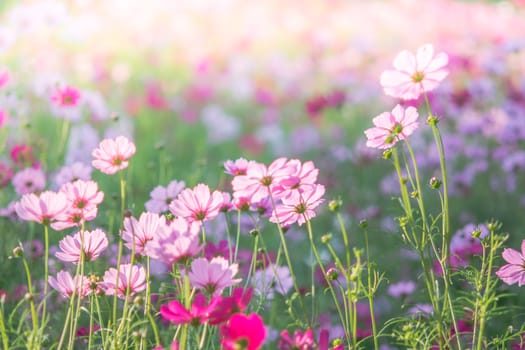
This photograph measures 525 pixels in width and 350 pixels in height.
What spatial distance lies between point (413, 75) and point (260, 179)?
0.33 meters

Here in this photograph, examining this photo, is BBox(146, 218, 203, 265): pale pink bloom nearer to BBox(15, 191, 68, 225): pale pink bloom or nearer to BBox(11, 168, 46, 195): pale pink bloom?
BBox(15, 191, 68, 225): pale pink bloom

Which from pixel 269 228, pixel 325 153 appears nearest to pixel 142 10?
pixel 325 153

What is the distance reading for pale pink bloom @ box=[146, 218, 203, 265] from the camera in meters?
0.83

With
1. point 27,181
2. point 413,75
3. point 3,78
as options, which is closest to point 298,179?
point 413,75

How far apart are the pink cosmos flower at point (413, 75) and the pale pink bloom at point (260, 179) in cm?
26

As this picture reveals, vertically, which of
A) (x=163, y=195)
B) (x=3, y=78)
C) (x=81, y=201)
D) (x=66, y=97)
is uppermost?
(x=3, y=78)

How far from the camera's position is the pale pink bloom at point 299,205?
1025mm

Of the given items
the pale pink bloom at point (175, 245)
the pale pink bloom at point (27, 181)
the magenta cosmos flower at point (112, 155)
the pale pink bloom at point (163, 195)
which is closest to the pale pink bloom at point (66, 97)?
the pale pink bloom at point (27, 181)

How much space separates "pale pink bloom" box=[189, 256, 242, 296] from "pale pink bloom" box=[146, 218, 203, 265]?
4cm

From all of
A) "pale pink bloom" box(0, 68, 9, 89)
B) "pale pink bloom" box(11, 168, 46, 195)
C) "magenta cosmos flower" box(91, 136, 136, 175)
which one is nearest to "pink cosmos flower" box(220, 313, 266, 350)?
"magenta cosmos flower" box(91, 136, 136, 175)

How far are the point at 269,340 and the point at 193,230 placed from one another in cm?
68

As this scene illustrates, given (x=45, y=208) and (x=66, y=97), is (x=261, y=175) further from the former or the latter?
(x=66, y=97)

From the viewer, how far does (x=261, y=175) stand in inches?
38.3

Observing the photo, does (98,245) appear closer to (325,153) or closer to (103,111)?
(103,111)
